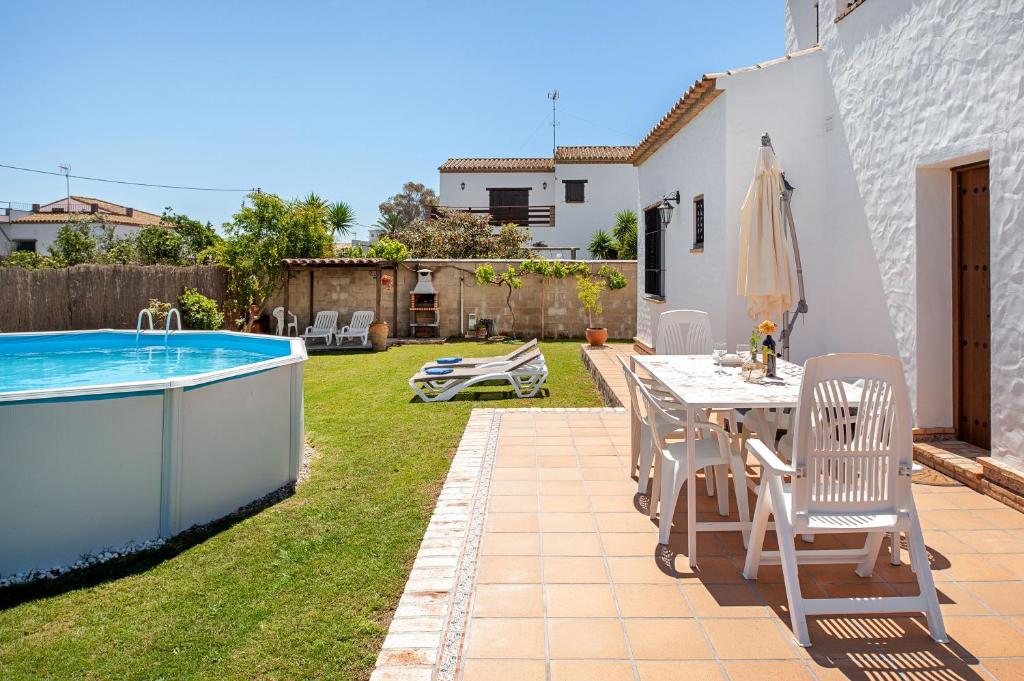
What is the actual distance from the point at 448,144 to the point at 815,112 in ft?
91.1

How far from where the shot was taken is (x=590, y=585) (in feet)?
10.5

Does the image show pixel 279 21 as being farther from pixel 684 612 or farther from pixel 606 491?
pixel 684 612

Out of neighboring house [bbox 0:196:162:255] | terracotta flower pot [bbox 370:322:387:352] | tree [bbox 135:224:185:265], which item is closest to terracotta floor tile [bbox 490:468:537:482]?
terracotta flower pot [bbox 370:322:387:352]

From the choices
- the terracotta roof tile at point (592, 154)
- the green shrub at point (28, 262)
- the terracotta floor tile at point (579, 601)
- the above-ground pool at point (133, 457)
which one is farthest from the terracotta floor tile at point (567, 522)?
the terracotta roof tile at point (592, 154)

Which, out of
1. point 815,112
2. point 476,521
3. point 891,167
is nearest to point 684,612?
point 476,521

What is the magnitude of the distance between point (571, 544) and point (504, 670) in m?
1.32

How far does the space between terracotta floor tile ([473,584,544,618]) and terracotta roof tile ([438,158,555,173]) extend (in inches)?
1199

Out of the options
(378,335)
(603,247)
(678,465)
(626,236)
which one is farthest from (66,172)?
(678,465)

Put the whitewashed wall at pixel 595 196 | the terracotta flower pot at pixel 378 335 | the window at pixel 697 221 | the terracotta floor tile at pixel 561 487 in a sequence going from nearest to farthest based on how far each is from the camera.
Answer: the terracotta floor tile at pixel 561 487, the window at pixel 697 221, the terracotta flower pot at pixel 378 335, the whitewashed wall at pixel 595 196

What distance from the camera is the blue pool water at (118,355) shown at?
29.1 ft

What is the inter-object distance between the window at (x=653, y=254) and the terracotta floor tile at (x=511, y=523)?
25.3 feet

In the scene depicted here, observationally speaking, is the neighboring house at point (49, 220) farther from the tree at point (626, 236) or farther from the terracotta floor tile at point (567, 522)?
the terracotta floor tile at point (567, 522)

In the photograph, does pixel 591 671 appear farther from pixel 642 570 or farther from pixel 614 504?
pixel 614 504

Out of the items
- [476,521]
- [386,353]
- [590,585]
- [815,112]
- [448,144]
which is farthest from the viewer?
[448,144]
